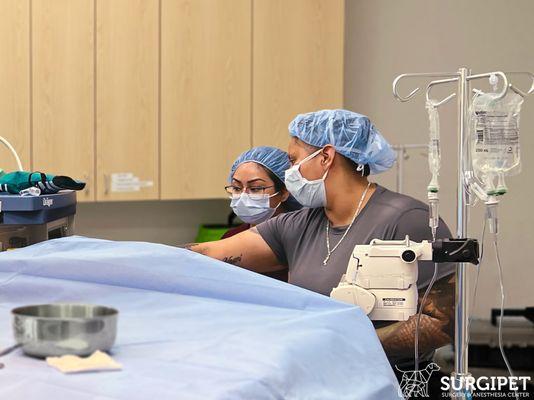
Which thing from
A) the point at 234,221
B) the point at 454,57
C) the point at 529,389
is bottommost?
the point at 529,389

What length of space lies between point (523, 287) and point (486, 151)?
3.04m

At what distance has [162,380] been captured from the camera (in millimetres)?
813

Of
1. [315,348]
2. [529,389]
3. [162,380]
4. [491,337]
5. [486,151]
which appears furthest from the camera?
[491,337]

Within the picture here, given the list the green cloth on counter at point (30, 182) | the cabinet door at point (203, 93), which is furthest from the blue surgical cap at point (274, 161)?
the green cloth on counter at point (30, 182)

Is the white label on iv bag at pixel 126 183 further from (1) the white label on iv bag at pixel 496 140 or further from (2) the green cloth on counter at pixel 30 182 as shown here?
(1) the white label on iv bag at pixel 496 140

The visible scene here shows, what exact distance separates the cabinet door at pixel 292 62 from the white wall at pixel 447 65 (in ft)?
1.25

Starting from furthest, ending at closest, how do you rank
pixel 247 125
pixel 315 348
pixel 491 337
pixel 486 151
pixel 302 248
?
pixel 247 125
pixel 491 337
pixel 302 248
pixel 486 151
pixel 315 348

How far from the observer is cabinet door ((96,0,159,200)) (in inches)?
142

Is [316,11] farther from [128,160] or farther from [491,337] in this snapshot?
[491,337]

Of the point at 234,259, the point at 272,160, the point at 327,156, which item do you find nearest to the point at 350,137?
the point at 327,156

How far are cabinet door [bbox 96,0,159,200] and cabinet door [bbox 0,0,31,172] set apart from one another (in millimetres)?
317

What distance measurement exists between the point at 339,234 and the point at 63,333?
4.93ft

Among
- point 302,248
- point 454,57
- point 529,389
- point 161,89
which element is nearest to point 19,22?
point 161,89

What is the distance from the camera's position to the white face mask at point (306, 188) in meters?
2.35
